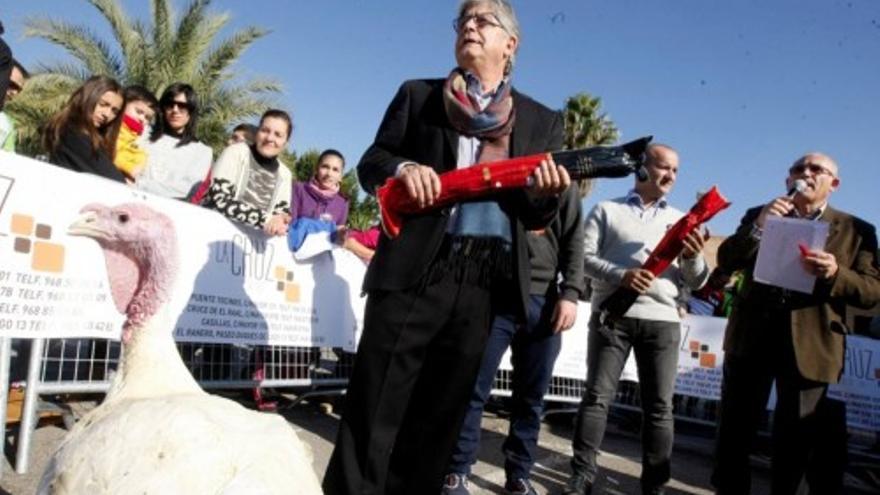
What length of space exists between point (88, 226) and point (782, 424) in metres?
3.68

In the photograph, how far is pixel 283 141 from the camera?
521cm

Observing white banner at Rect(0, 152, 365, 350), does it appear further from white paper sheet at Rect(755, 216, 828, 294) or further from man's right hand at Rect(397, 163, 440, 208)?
white paper sheet at Rect(755, 216, 828, 294)

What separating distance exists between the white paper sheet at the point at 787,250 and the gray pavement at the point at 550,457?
1805 millimetres

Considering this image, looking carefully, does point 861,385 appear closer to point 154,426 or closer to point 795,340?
point 795,340

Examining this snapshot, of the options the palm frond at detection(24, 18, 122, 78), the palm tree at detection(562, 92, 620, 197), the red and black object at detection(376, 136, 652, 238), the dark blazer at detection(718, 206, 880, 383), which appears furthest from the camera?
the palm tree at detection(562, 92, 620, 197)

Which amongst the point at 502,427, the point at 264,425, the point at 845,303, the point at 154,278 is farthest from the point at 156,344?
the point at 502,427

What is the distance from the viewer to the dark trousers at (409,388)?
239 cm

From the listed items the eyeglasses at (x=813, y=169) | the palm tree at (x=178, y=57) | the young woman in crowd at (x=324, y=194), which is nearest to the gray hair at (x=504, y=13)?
the eyeglasses at (x=813, y=169)

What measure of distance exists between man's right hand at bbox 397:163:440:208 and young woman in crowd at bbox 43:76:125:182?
105 inches

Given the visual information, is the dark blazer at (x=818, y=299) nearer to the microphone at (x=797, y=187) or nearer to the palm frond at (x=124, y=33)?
the microphone at (x=797, y=187)

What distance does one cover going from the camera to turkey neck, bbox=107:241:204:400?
6.65 feet

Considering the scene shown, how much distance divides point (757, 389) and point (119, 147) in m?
4.38

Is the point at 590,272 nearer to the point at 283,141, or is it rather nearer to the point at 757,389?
the point at 757,389

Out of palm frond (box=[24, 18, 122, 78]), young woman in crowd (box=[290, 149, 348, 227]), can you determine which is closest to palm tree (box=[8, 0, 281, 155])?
palm frond (box=[24, 18, 122, 78])
